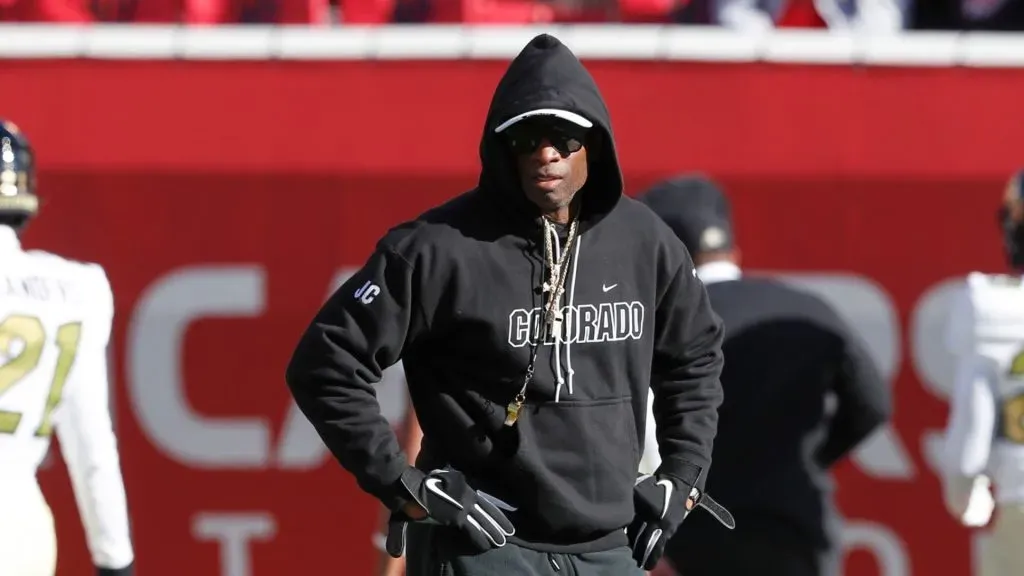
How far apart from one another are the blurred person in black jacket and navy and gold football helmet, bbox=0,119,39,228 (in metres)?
1.73

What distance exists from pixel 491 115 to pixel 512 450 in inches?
24.0

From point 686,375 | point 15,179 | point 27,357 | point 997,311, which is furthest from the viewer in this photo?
point 997,311

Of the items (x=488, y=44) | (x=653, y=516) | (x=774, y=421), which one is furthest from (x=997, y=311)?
(x=488, y=44)

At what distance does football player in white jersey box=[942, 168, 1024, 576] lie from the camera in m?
4.74

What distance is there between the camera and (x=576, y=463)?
3311 mm

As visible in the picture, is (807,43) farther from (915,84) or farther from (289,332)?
(289,332)

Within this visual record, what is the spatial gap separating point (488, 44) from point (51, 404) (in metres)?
3.38

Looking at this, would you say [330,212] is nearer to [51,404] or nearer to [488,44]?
[488,44]

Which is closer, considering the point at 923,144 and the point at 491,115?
the point at 491,115

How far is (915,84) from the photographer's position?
289 inches

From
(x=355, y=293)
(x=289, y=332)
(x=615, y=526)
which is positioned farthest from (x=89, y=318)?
(x=289, y=332)

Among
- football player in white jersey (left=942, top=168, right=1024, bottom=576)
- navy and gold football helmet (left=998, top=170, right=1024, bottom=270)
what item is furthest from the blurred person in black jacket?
navy and gold football helmet (left=998, top=170, right=1024, bottom=270)

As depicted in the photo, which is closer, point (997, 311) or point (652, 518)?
point (652, 518)

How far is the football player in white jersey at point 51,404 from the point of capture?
14.0 ft
